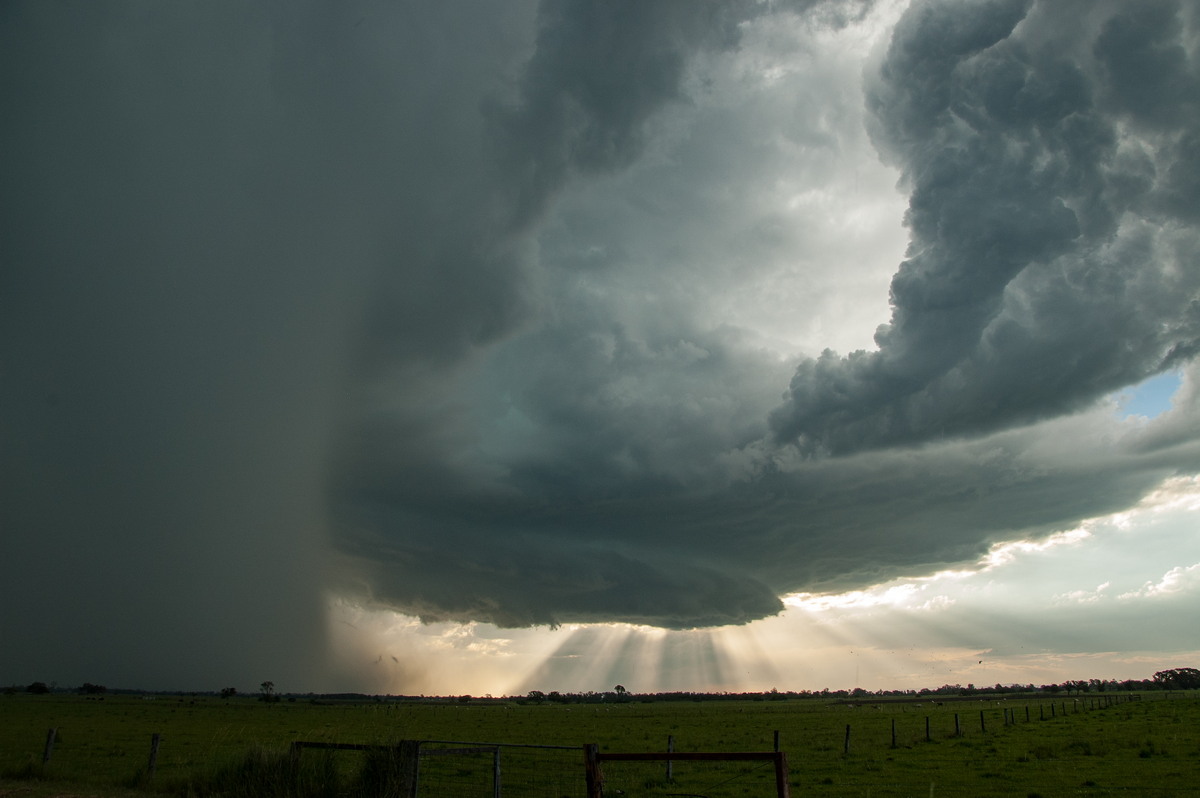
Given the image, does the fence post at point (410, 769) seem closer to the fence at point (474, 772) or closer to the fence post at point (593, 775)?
the fence at point (474, 772)

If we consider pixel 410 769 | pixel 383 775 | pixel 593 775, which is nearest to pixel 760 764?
pixel 383 775

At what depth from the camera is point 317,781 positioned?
1549 cm

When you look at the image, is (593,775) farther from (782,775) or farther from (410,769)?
(410,769)

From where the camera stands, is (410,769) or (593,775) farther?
(410,769)

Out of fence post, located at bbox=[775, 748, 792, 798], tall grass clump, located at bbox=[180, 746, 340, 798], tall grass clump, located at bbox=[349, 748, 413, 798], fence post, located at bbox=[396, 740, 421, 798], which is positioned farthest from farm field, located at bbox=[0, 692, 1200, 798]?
fence post, located at bbox=[775, 748, 792, 798]

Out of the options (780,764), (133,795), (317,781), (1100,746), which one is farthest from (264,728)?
(780,764)

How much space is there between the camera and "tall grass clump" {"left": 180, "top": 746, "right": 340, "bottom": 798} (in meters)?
15.2

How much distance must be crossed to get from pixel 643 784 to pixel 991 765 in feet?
52.8

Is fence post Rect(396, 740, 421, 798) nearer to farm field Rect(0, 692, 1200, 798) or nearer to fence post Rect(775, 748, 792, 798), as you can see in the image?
farm field Rect(0, 692, 1200, 798)

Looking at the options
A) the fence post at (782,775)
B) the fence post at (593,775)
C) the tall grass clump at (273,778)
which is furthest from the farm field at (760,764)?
the fence post at (782,775)

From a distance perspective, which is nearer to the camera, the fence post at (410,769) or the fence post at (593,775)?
the fence post at (593,775)

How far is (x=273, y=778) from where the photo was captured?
15758 mm

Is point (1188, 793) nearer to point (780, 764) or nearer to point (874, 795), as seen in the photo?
point (874, 795)

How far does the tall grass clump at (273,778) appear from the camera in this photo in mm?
15227
